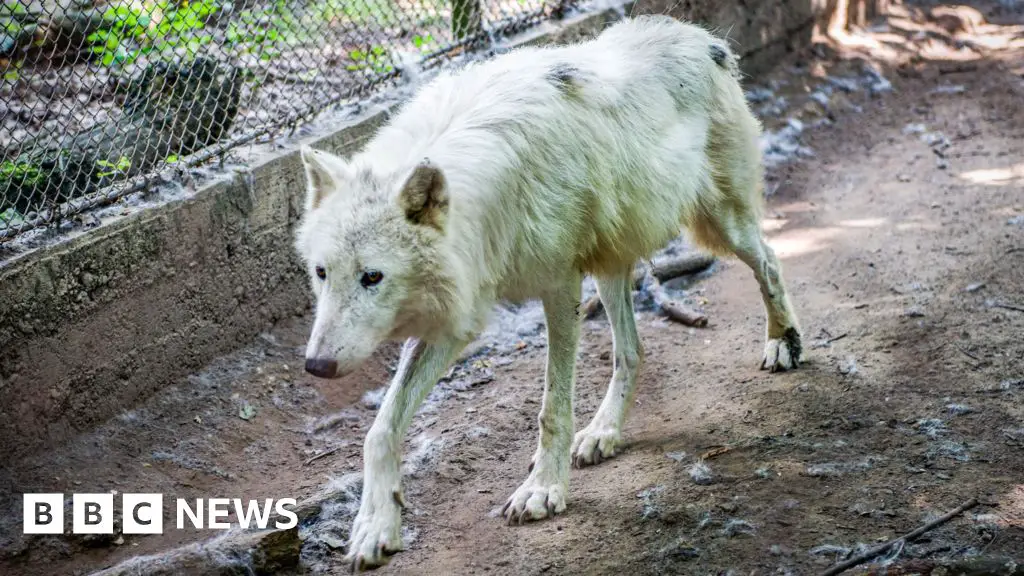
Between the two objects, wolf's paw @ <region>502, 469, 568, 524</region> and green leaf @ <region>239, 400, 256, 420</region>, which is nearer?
wolf's paw @ <region>502, 469, 568, 524</region>

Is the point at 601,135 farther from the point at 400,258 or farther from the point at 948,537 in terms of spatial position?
the point at 948,537

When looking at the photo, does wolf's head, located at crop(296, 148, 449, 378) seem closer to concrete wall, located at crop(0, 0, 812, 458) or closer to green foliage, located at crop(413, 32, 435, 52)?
concrete wall, located at crop(0, 0, 812, 458)

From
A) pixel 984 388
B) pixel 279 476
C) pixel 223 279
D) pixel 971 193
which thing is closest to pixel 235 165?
pixel 223 279

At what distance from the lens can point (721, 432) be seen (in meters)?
4.55

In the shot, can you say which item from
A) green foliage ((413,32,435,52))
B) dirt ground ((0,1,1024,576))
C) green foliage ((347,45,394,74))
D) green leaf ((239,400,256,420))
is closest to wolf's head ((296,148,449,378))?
dirt ground ((0,1,1024,576))

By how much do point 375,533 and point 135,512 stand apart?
126cm

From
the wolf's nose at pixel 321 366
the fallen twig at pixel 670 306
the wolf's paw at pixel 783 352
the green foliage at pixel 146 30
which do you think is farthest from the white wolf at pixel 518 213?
the green foliage at pixel 146 30

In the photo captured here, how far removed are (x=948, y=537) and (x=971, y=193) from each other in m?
4.36

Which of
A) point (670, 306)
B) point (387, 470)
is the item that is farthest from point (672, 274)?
point (387, 470)

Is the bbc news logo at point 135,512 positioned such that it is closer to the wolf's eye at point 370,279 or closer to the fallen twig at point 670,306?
the wolf's eye at point 370,279

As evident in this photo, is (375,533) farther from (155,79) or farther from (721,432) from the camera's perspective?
(155,79)

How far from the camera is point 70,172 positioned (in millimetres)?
5020

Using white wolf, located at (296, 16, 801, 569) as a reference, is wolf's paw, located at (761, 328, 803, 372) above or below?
below

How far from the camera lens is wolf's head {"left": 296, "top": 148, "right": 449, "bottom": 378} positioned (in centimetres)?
347
